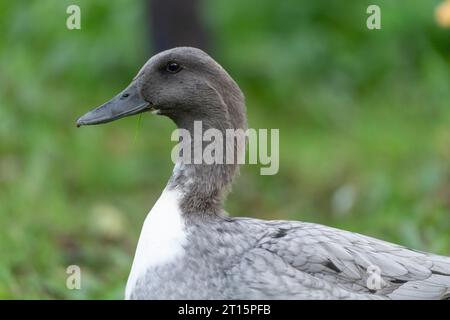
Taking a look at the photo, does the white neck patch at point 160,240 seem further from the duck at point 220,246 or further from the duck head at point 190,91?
the duck head at point 190,91

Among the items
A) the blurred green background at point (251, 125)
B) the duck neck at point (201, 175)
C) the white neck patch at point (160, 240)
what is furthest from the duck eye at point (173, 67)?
the blurred green background at point (251, 125)

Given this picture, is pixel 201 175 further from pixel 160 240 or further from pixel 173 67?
pixel 173 67

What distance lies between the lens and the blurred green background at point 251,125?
6.11 metres

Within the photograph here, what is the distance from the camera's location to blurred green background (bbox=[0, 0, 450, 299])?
20.0 ft

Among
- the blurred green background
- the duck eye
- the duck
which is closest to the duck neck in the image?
the duck

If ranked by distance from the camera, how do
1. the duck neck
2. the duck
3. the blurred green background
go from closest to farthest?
the duck → the duck neck → the blurred green background

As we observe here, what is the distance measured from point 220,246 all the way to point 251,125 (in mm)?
3846

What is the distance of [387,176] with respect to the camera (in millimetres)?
7152

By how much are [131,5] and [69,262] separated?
3782 millimetres

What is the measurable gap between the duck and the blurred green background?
1.08m

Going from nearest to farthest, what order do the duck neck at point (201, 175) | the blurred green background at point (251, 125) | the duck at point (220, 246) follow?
the duck at point (220, 246) → the duck neck at point (201, 175) → the blurred green background at point (251, 125)

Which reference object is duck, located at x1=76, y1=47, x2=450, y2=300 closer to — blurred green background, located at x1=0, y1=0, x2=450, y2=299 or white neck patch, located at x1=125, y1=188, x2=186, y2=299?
white neck patch, located at x1=125, y1=188, x2=186, y2=299
